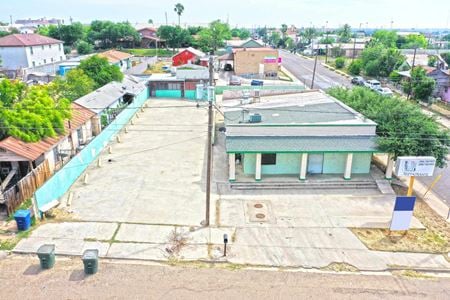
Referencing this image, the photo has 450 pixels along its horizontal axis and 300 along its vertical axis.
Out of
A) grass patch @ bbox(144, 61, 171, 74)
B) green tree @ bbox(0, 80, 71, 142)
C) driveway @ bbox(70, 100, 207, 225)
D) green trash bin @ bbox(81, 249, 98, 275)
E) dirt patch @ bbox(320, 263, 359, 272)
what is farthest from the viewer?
grass patch @ bbox(144, 61, 171, 74)

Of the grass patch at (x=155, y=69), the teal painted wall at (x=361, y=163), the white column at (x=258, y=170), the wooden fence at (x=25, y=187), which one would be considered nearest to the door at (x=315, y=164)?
the teal painted wall at (x=361, y=163)

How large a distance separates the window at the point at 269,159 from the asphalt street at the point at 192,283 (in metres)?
8.67

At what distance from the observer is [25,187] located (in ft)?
57.1

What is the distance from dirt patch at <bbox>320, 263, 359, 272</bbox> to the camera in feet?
44.5

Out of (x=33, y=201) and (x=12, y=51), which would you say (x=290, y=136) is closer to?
(x=33, y=201)

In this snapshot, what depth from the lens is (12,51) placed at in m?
61.1

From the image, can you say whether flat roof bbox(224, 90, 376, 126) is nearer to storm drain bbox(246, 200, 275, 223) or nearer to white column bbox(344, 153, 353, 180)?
white column bbox(344, 153, 353, 180)

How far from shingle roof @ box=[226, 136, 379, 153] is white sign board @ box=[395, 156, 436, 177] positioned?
368 centimetres

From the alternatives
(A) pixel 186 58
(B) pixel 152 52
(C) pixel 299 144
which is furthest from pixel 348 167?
(B) pixel 152 52

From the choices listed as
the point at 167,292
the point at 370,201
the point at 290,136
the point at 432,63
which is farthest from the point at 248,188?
the point at 432,63

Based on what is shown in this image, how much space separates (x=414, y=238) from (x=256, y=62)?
45400mm

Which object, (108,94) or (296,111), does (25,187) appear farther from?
(108,94)

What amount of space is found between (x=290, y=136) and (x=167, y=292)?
11973 millimetres

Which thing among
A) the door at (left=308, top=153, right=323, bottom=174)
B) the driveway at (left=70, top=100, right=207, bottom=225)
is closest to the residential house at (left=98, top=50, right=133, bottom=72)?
the driveway at (left=70, top=100, right=207, bottom=225)
